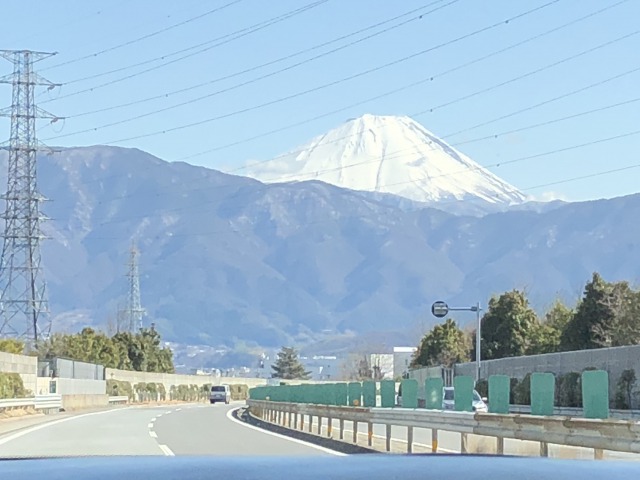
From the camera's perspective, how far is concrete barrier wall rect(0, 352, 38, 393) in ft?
161

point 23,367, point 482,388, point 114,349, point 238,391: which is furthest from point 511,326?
point 238,391

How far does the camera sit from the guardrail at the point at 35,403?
43275mm

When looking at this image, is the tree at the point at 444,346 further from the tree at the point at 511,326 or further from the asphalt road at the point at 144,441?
the asphalt road at the point at 144,441

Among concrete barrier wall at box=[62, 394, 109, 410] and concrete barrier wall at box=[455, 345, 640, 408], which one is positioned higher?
concrete barrier wall at box=[455, 345, 640, 408]

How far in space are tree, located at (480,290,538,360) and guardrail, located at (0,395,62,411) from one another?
3054cm

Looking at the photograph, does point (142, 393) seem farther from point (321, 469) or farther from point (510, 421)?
point (321, 469)

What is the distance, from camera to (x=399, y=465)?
615cm

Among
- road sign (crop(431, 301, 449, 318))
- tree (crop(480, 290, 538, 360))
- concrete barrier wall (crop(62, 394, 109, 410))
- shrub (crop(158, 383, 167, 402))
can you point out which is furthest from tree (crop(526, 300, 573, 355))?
shrub (crop(158, 383, 167, 402))

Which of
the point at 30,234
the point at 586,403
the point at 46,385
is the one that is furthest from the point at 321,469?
the point at 30,234

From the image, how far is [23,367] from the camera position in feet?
173

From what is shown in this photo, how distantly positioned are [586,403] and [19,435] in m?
17.3

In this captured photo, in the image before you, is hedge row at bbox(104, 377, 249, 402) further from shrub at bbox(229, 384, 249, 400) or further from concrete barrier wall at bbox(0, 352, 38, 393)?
concrete barrier wall at bbox(0, 352, 38, 393)

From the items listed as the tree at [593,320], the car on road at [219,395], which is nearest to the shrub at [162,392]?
the car on road at [219,395]

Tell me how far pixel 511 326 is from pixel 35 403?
35276mm
